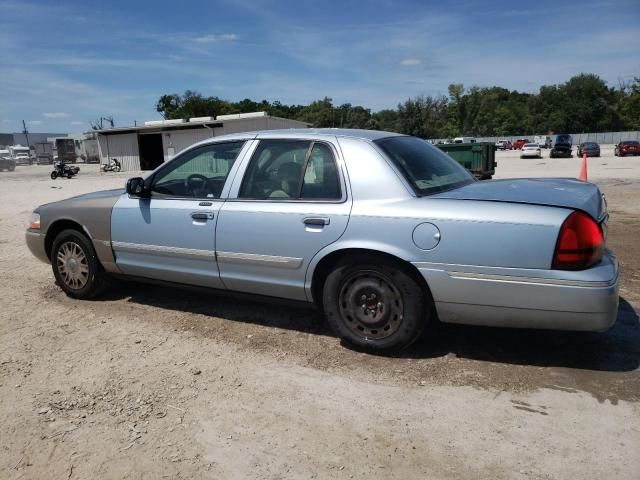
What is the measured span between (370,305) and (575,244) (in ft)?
4.54

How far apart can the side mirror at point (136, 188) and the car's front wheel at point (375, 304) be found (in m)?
1.96

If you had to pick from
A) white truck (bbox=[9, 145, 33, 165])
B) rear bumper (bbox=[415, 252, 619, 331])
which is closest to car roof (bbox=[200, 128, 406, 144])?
rear bumper (bbox=[415, 252, 619, 331])

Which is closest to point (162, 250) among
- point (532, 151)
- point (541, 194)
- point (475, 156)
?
point (541, 194)

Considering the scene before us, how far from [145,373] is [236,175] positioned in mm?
1681

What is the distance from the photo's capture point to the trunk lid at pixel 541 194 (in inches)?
128

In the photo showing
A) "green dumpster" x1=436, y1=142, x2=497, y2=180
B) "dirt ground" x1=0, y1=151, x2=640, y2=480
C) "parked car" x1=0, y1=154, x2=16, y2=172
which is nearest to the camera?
"dirt ground" x1=0, y1=151, x2=640, y2=480

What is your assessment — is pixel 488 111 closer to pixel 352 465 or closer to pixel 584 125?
pixel 584 125

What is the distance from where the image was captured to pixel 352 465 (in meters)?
2.51

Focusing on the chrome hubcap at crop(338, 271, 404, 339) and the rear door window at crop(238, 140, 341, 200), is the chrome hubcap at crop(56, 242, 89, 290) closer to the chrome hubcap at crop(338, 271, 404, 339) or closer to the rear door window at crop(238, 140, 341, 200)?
the rear door window at crop(238, 140, 341, 200)

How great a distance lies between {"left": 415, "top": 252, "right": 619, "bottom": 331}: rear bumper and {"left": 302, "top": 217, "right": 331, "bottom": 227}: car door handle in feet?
2.36

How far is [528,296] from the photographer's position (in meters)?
3.14

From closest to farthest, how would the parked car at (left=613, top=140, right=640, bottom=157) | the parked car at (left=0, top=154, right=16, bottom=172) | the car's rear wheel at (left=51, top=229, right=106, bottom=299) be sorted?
the car's rear wheel at (left=51, top=229, right=106, bottom=299) < the parked car at (left=613, top=140, right=640, bottom=157) < the parked car at (left=0, top=154, right=16, bottom=172)

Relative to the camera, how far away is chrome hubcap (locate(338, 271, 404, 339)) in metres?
3.59

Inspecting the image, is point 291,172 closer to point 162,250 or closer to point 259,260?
point 259,260
